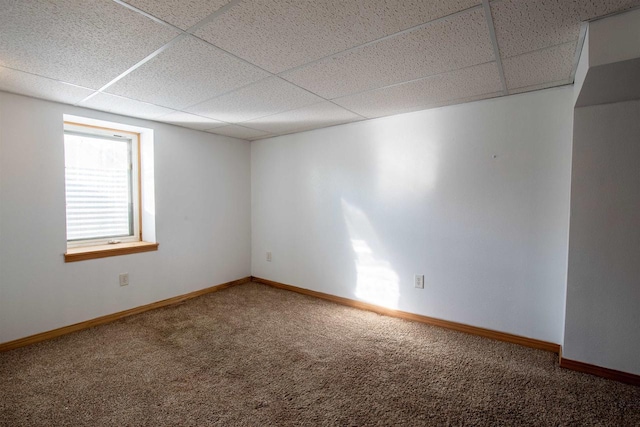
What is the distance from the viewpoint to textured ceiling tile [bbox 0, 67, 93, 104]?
2.04 m

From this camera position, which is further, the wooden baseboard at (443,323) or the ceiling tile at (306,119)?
the ceiling tile at (306,119)

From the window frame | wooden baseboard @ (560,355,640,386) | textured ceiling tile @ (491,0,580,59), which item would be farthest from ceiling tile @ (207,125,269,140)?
wooden baseboard @ (560,355,640,386)

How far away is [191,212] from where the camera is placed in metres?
3.64

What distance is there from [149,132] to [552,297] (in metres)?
4.06

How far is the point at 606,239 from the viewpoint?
1960 mm

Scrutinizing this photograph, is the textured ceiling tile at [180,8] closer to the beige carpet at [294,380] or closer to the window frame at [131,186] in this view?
the beige carpet at [294,380]

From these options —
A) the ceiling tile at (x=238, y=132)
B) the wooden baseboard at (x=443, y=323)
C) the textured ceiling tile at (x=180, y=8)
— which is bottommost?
the wooden baseboard at (x=443, y=323)

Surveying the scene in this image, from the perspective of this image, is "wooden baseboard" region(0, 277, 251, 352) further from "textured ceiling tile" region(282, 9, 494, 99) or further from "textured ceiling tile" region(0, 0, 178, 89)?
"textured ceiling tile" region(282, 9, 494, 99)

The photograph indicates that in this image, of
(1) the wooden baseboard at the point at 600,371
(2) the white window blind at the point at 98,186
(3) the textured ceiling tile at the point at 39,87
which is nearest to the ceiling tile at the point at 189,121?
(2) the white window blind at the point at 98,186

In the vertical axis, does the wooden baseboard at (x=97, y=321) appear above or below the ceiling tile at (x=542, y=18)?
below

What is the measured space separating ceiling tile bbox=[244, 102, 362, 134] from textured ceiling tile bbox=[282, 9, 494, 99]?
49 centimetres

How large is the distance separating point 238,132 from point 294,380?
9.42 ft

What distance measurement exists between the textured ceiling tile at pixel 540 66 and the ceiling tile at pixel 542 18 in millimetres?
107

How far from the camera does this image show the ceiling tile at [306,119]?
2.81 m
